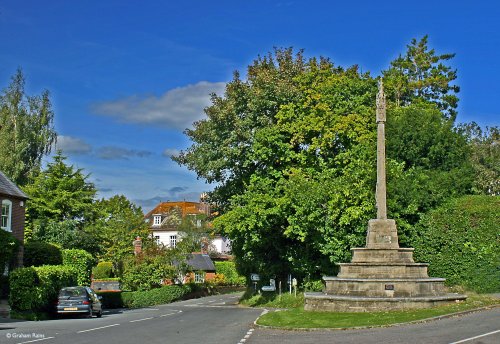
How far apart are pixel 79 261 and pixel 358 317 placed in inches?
1080

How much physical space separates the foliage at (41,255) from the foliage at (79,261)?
1.47ft

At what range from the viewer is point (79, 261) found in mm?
44125

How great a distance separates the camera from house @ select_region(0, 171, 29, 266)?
40031 millimetres

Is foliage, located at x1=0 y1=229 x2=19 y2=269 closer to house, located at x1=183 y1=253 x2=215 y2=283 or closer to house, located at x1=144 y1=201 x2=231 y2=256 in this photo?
house, located at x1=183 y1=253 x2=215 y2=283

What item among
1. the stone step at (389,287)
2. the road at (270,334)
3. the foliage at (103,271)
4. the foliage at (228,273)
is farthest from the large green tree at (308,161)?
the foliage at (228,273)

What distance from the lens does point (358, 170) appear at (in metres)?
36.5

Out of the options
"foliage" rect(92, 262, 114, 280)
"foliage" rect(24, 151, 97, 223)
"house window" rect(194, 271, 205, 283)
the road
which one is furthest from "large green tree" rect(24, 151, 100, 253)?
the road

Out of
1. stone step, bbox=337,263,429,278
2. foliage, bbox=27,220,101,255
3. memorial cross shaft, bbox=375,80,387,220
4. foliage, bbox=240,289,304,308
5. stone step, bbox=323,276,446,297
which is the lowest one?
foliage, bbox=240,289,304,308

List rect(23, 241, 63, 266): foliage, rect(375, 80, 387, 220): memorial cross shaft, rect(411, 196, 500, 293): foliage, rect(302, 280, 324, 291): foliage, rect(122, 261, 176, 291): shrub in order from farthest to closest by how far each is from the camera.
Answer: rect(122, 261, 176, 291): shrub
rect(23, 241, 63, 266): foliage
rect(302, 280, 324, 291): foliage
rect(411, 196, 500, 293): foliage
rect(375, 80, 387, 220): memorial cross shaft

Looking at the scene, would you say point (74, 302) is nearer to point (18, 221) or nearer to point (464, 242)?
point (18, 221)

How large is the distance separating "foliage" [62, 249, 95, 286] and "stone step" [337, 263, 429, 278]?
2339cm

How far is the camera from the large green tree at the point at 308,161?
36.1 meters

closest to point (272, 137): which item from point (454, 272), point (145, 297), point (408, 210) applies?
point (408, 210)

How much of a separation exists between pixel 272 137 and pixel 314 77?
6.25m
